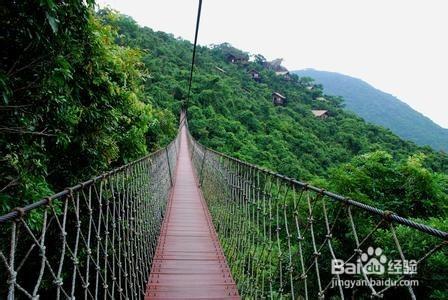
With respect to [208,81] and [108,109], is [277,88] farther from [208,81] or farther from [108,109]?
[108,109]

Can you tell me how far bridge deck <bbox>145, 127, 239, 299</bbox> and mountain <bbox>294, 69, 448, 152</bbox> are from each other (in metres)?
34.0

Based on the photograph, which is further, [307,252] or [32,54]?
[307,252]

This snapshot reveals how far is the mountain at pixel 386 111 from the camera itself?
1532 inches

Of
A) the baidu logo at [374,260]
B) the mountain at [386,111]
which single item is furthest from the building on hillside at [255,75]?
the baidu logo at [374,260]

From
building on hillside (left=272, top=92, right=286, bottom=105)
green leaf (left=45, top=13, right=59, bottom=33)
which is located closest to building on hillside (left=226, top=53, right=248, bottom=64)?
building on hillside (left=272, top=92, right=286, bottom=105)

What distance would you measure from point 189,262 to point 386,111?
57739mm

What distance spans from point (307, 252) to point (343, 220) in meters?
0.68

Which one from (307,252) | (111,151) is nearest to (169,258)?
(111,151)

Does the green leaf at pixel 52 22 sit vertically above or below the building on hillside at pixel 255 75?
below

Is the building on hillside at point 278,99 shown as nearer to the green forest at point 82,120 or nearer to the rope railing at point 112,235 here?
the green forest at point 82,120

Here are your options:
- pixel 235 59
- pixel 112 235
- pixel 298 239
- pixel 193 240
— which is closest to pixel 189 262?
pixel 193 240

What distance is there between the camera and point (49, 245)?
302 centimetres

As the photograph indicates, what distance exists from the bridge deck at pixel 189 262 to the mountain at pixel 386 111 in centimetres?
3399

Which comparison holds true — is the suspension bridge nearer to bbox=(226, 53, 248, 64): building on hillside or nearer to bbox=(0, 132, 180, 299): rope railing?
bbox=(0, 132, 180, 299): rope railing
